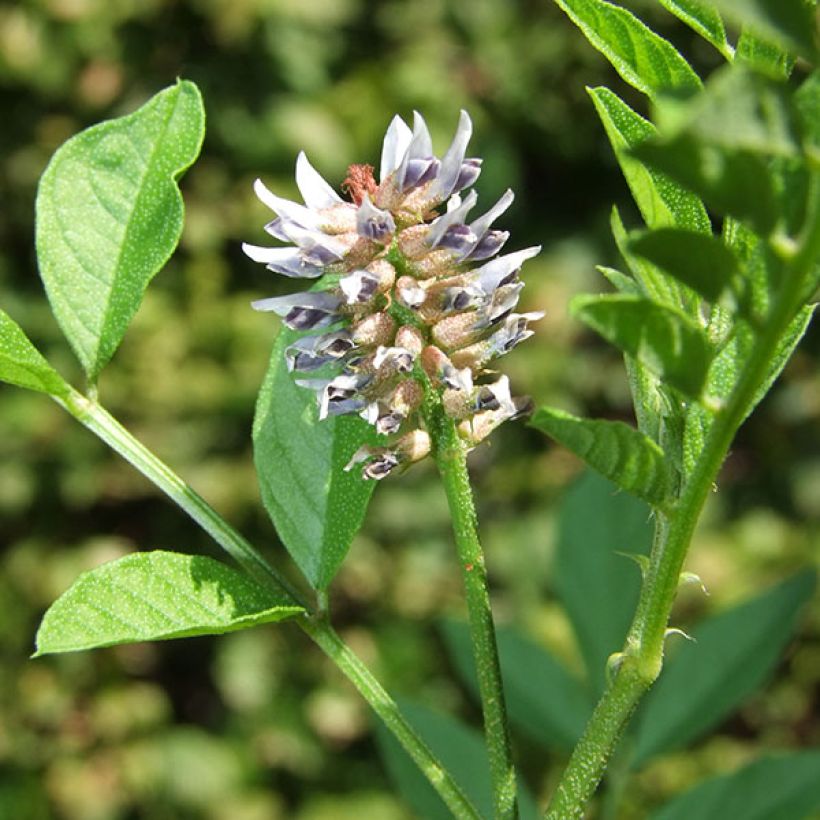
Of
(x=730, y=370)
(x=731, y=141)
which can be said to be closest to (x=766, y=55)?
(x=730, y=370)

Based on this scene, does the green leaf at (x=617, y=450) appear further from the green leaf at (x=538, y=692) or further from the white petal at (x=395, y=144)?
the green leaf at (x=538, y=692)

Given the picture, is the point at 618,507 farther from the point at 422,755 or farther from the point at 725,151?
the point at 725,151

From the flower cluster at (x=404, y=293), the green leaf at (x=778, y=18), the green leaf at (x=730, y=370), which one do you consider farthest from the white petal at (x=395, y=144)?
the green leaf at (x=778, y=18)

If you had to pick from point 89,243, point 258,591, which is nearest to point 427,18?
point 89,243

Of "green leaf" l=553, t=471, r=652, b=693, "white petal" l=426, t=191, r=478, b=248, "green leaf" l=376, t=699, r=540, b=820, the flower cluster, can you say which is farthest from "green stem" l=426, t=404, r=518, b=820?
"green leaf" l=553, t=471, r=652, b=693

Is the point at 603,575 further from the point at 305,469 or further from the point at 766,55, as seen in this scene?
the point at 766,55

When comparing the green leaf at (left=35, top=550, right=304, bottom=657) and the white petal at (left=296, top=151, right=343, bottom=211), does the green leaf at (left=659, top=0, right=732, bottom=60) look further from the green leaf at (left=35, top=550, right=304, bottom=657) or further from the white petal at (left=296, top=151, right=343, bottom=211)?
the green leaf at (left=35, top=550, right=304, bottom=657)
